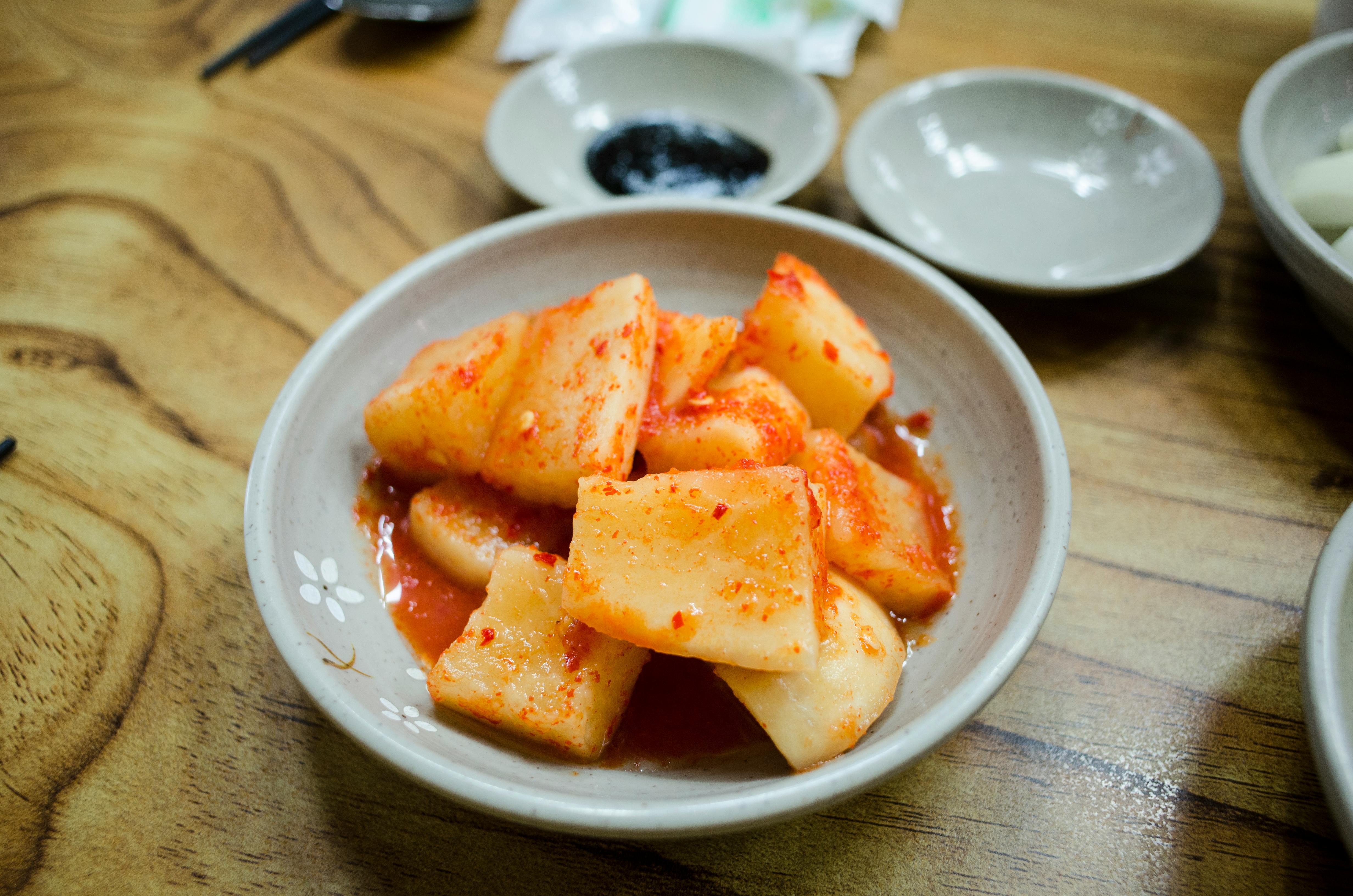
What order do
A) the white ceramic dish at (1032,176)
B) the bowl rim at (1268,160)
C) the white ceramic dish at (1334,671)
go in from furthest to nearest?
the white ceramic dish at (1032,176), the bowl rim at (1268,160), the white ceramic dish at (1334,671)

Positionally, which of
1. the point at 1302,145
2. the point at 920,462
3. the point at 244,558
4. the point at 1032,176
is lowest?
the point at 244,558

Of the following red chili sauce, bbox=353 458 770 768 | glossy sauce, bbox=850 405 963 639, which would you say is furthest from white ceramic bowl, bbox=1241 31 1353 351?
red chili sauce, bbox=353 458 770 768

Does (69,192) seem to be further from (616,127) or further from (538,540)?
(538,540)

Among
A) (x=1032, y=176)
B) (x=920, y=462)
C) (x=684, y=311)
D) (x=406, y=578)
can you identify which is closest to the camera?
(x=406, y=578)

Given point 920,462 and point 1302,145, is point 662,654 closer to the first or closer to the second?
point 920,462

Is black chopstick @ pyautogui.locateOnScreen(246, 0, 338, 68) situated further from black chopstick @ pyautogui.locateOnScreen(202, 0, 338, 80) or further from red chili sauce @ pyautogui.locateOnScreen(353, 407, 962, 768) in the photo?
red chili sauce @ pyautogui.locateOnScreen(353, 407, 962, 768)

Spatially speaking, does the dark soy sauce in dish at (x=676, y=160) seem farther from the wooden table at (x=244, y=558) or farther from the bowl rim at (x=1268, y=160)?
the bowl rim at (x=1268, y=160)

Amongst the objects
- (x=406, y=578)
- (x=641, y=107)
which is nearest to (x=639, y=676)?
(x=406, y=578)

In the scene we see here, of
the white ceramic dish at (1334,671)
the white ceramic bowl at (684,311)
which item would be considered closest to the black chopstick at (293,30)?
the white ceramic bowl at (684,311)
